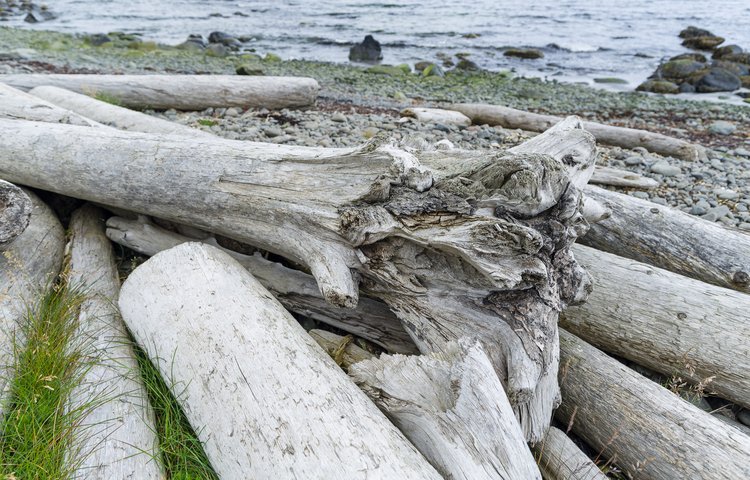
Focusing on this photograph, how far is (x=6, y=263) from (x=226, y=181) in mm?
1535

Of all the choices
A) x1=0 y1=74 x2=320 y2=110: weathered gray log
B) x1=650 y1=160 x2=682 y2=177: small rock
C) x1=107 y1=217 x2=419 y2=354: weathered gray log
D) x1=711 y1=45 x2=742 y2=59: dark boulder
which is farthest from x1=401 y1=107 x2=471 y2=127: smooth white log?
x1=711 y1=45 x2=742 y2=59: dark boulder

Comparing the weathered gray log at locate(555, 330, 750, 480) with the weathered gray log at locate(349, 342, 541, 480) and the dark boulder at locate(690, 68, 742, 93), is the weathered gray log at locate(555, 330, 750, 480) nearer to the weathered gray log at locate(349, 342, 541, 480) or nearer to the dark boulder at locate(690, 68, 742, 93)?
the weathered gray log at locate(349, 342, 541, 480)

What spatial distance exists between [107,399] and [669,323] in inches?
120

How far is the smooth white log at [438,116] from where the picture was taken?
10336 mm

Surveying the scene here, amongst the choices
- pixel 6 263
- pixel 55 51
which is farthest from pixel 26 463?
pixel 55 51

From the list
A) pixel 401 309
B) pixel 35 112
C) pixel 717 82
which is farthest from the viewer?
pixel 717 82

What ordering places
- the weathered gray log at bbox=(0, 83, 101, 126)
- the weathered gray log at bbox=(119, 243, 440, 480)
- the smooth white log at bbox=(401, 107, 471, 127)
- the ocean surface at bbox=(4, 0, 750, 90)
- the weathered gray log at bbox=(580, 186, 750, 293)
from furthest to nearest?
the ocean surface at bbox=(4, 0, 750, 90), the smooth white log at bbox=(401, 107, 471, 127), the weathered gray log at bbox=(0, 83, 101, 126), the weathered gray log at bbox=(580, 186, 750, 293), the weathered gray log at bbox=(119, 243, 440, 480)

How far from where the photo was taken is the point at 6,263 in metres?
3.52

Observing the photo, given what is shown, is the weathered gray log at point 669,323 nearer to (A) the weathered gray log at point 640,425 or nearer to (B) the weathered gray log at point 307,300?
(A) the weathered gray log at point 640,425

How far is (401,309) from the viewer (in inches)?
113

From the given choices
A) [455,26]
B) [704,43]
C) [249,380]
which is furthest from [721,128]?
[455,26]

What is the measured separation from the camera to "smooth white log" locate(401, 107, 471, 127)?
33.9ft

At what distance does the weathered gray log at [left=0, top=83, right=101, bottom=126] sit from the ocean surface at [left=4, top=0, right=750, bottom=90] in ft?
63.6

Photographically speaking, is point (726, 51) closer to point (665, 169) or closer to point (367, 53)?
point (367, 53)
